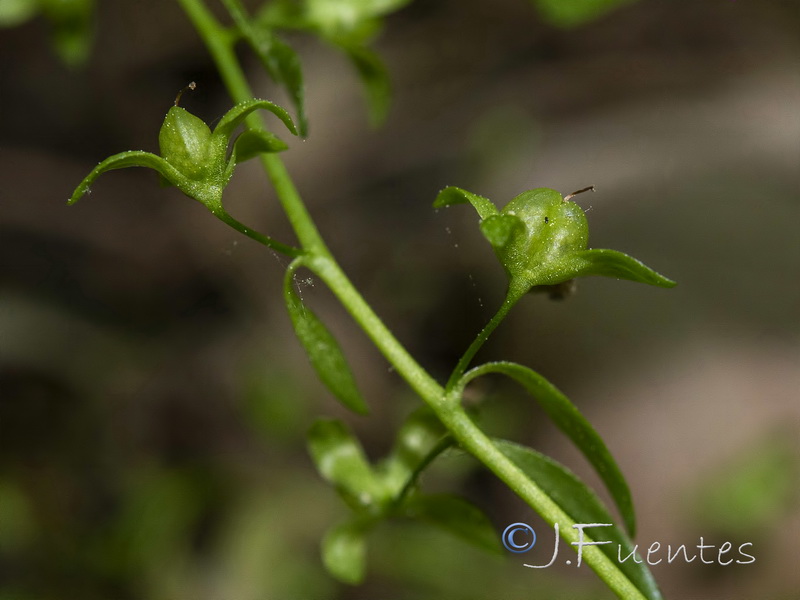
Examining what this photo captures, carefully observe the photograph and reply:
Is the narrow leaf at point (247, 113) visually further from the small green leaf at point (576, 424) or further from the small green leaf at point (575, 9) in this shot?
the small green leaf at point (575, 9)

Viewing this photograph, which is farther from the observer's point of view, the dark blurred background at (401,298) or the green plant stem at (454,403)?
the dark blurred background at (401,298)

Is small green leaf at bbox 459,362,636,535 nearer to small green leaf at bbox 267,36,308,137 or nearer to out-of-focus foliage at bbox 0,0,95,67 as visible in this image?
small green leaf at bbox 267,36,308,137

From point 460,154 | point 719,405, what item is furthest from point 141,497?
point 719,405

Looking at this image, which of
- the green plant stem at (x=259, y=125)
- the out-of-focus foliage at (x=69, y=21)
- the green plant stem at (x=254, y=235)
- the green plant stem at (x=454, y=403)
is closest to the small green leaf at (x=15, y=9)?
the out-of-focus foliage at (x=69, y=21)

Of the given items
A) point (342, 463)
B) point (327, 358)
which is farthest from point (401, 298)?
point (327, 358)

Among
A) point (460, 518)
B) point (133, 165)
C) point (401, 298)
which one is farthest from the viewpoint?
point (401, 298)

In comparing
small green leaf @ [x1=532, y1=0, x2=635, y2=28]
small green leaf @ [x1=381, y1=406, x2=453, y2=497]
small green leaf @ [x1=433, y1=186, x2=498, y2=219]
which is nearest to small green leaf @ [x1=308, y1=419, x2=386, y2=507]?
small green leaf @ [x1=381, y1=406, x2=453, y2=497]

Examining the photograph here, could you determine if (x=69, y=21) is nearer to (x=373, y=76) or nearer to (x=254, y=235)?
(x=373, y=76)
